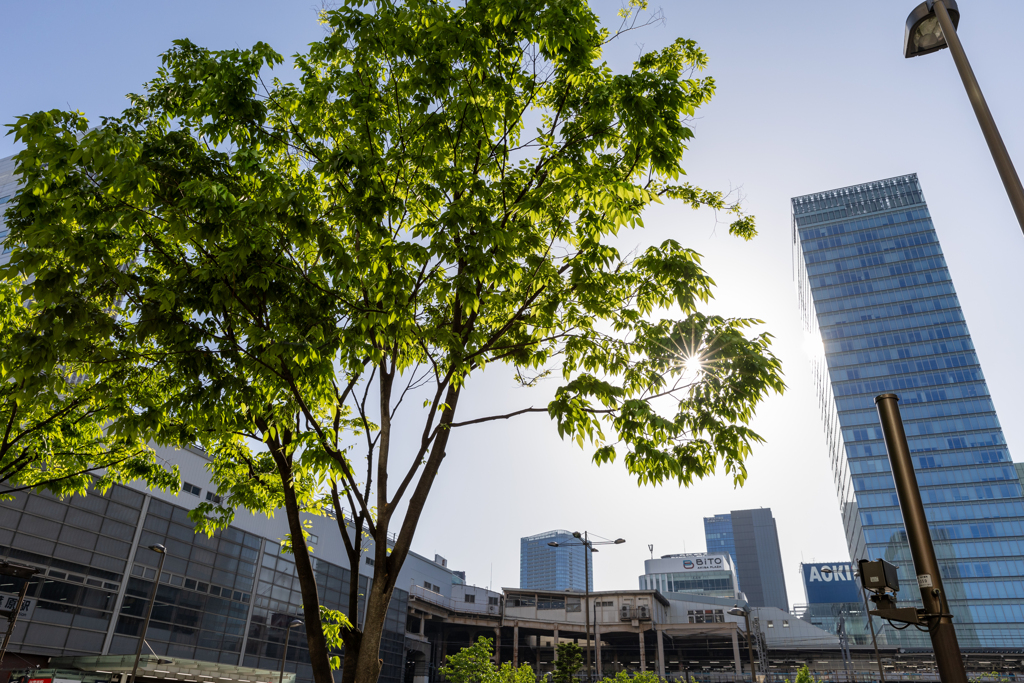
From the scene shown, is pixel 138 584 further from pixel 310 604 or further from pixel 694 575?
pixel 694 575

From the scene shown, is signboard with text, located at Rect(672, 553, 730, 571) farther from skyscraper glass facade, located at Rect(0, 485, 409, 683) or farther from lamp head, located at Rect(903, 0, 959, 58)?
lamp head, located at Rect(903, 0, 959, 58)

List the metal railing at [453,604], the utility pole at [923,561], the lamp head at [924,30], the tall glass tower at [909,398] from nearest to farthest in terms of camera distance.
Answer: the utility pole at [923,561]
the lamp head at [924,30]
the metal railing at [453,604]
the tall glass tower at [909,398]

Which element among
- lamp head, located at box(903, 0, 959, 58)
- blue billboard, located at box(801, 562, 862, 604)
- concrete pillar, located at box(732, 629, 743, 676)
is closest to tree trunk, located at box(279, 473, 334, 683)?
lamp head, located at box(903, 0, 959, 58)

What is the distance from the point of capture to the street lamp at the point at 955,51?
5484mm

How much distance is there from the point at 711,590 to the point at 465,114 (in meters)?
204

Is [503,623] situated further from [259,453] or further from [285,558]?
[259,453]

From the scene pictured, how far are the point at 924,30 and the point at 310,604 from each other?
33.4 ft

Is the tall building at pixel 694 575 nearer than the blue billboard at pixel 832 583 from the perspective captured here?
Yes

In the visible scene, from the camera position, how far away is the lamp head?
6.53 metres

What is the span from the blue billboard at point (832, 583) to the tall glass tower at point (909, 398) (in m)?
31.7

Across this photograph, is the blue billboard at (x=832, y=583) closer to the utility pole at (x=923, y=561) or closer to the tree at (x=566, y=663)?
the tree at (x=566, y=663)

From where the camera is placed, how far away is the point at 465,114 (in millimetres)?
7254

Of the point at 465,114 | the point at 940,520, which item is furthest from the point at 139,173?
the point at 940,520

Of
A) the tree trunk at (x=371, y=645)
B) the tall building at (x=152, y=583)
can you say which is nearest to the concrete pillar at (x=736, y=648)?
the tall building at (x=152, y=583)
